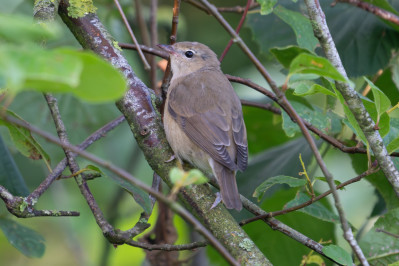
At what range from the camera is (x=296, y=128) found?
9.28 feet

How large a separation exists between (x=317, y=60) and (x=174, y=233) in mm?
2303

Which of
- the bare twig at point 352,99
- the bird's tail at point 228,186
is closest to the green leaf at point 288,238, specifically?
the bird's tail at point 228,186

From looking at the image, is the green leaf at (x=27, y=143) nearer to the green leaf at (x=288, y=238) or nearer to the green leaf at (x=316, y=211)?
the green leaf at (x=316, y=211)

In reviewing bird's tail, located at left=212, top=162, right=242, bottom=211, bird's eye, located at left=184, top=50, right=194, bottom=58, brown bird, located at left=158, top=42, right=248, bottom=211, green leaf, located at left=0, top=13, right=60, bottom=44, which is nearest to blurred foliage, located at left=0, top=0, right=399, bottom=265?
green leaf, located at left=0, top=13, right=60, bottom=44

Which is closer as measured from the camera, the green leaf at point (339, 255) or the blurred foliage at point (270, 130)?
the green leaf at point (339, 255)

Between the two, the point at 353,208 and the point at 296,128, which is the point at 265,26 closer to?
the point at 296,128

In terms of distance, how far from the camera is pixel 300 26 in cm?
314

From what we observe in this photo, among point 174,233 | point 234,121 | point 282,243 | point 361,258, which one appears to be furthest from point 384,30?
point 361,258

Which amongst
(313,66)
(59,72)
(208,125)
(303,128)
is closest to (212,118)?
Result: (208,125)

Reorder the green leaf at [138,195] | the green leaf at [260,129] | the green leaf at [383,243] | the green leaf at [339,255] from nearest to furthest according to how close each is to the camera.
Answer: the green leaf at [339,255]
the green leaf at [138,195]
the green leaf at [383,243]
the green leaf at [260,129]

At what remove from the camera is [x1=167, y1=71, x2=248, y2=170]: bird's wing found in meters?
3.26

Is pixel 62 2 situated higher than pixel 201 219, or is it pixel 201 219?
pixel 62 2

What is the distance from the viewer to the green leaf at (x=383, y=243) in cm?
256

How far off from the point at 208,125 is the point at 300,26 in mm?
819
